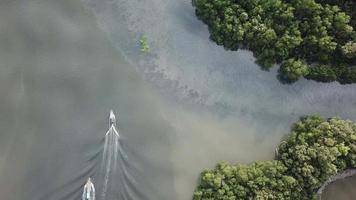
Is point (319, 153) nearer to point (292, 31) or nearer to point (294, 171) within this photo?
point (294, 171)

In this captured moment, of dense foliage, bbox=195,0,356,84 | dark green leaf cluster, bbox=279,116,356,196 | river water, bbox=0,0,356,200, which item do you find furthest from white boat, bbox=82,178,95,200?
dense foliage, bbox=195,0,356,84

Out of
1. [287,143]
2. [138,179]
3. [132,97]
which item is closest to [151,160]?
[138,179]

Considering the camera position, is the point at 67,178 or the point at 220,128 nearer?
the point at 67,178

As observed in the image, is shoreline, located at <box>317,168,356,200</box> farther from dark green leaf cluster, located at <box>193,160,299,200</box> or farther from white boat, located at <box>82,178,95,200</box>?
white boat, located at <box>82,178,95,200</box>

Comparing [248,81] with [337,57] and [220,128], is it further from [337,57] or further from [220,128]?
[337,57]

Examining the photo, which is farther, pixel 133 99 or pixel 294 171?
pixel 133 99

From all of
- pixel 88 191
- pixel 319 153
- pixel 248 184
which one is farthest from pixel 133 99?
pixel 319 153
